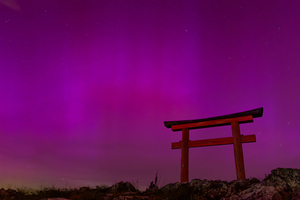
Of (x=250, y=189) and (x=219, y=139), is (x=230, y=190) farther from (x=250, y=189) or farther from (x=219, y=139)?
(x=219, y=139)

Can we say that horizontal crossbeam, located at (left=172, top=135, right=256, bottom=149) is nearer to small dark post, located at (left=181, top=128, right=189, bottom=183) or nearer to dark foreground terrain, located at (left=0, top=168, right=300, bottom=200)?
small dark post, located at (left=181, top=128, right=189, bottom=183)

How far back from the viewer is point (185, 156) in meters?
11.3

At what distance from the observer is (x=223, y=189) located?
7.21 m

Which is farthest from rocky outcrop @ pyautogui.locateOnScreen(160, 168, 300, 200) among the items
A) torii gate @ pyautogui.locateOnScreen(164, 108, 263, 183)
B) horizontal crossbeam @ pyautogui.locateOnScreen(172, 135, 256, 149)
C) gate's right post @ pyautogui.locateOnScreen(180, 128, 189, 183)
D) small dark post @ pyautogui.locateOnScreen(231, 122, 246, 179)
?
gate's right post @ pyautogui.locateOnScreen(180, 128, 189, 183)

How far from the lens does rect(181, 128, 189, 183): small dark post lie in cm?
1099

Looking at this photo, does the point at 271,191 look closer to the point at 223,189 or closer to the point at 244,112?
the point at 223,189

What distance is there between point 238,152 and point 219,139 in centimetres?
113

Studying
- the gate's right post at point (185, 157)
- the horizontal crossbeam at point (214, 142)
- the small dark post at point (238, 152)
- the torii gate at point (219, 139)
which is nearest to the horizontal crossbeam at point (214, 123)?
the torii gate at point (219, 139)

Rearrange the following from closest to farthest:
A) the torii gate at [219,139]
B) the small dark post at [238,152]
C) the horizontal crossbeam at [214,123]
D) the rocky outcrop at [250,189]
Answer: the rocky outcrop at [250,189], the small dark post at [238,152], the torii gate at [219,139], the horizontal crossbeam at [214,123]

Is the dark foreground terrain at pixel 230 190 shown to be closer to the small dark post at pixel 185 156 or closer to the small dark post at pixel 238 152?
the small dark post at pixel 238 152

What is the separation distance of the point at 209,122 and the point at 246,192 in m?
5.01

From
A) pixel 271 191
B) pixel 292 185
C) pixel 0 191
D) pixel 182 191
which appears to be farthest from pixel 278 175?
pixel 0 191

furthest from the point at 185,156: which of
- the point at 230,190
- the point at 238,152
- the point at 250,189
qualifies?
the point at 250,189

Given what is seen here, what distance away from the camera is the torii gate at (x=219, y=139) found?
9.72 meters
